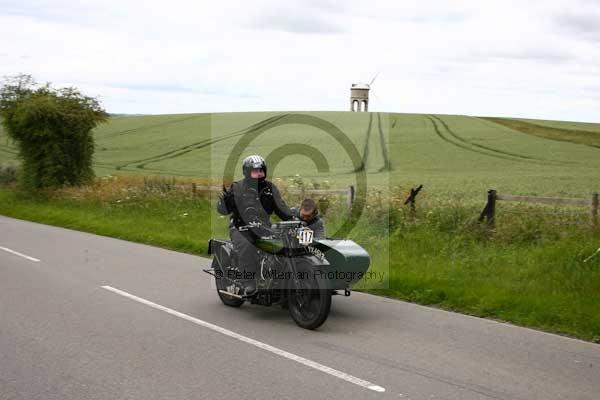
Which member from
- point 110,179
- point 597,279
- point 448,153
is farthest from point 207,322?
point 448,153

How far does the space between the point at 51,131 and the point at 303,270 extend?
2479 centimetres

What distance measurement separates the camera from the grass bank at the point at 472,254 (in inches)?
348

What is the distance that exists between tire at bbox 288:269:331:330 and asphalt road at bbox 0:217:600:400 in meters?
0.17

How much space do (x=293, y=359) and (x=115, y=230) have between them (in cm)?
1367

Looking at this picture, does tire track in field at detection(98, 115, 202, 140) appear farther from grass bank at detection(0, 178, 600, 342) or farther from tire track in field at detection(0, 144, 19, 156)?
grass bank at detection(0, 178, 600, 342)

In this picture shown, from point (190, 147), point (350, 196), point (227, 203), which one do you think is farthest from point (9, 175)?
point (227, 203)

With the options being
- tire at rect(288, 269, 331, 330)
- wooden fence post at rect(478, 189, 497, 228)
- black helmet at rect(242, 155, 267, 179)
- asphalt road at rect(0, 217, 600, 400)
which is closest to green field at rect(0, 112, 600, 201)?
wooden fence post at rect(478, 189, 497, 228)

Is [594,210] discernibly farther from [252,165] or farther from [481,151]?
[481,151]

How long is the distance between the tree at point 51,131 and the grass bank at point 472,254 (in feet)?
30.8

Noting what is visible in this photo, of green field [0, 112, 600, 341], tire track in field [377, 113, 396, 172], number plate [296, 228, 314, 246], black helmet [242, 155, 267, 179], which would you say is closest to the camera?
number plate [296, 228, 314, 246]

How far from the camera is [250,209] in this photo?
29.1ft

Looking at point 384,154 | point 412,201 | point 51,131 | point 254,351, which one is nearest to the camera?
point 254,351

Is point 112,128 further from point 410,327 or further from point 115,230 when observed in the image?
point 410,327

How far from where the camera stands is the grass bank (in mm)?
8836
